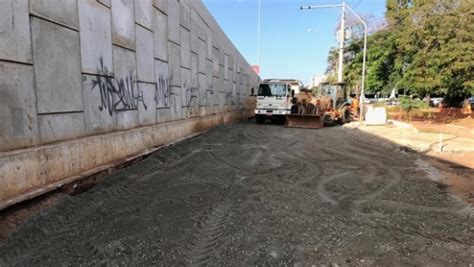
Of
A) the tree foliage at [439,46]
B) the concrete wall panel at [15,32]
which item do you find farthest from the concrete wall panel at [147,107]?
the tree foliage at [439,46]

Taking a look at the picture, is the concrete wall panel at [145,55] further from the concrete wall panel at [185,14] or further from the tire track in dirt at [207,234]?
the tire track in dirt at [207,234]

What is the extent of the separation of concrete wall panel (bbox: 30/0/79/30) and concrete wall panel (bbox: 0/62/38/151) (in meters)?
0.99

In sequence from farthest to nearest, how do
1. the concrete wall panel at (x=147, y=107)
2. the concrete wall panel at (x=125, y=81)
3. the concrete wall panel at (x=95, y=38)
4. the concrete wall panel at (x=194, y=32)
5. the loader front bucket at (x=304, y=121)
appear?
the loader front bucket at (x=304, y=121), the concrete wall panel at (x=194, y=32), the concrete wall panel at (x=147, y=107), the concrete wall panel at (x=125, y=81), the concrete wall panel at (x=95, y=38)

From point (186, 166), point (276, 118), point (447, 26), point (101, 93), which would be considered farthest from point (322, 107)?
point (101, 93)

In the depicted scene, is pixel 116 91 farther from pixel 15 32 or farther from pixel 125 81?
pixel 15 32

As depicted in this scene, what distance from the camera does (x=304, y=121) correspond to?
19.9 metres

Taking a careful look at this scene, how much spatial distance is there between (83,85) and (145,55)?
3.17m

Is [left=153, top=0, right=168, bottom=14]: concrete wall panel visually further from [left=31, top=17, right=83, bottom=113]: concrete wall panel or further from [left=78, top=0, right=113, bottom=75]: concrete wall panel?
[left=31, top=17, right=83, bottom=113]: concrete wall panel

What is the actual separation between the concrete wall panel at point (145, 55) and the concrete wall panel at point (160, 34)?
0.40 m

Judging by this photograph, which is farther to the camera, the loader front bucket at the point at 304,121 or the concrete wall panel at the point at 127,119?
the loader front bucket at the point at 304,121

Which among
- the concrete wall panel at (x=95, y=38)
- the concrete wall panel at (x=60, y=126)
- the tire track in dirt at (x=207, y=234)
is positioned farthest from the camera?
the concrete wall panel at (x=95, y=38)

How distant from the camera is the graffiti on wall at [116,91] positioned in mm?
7168

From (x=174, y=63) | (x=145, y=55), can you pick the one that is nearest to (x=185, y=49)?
(x=174, y=63)

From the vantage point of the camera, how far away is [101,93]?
7168mm
